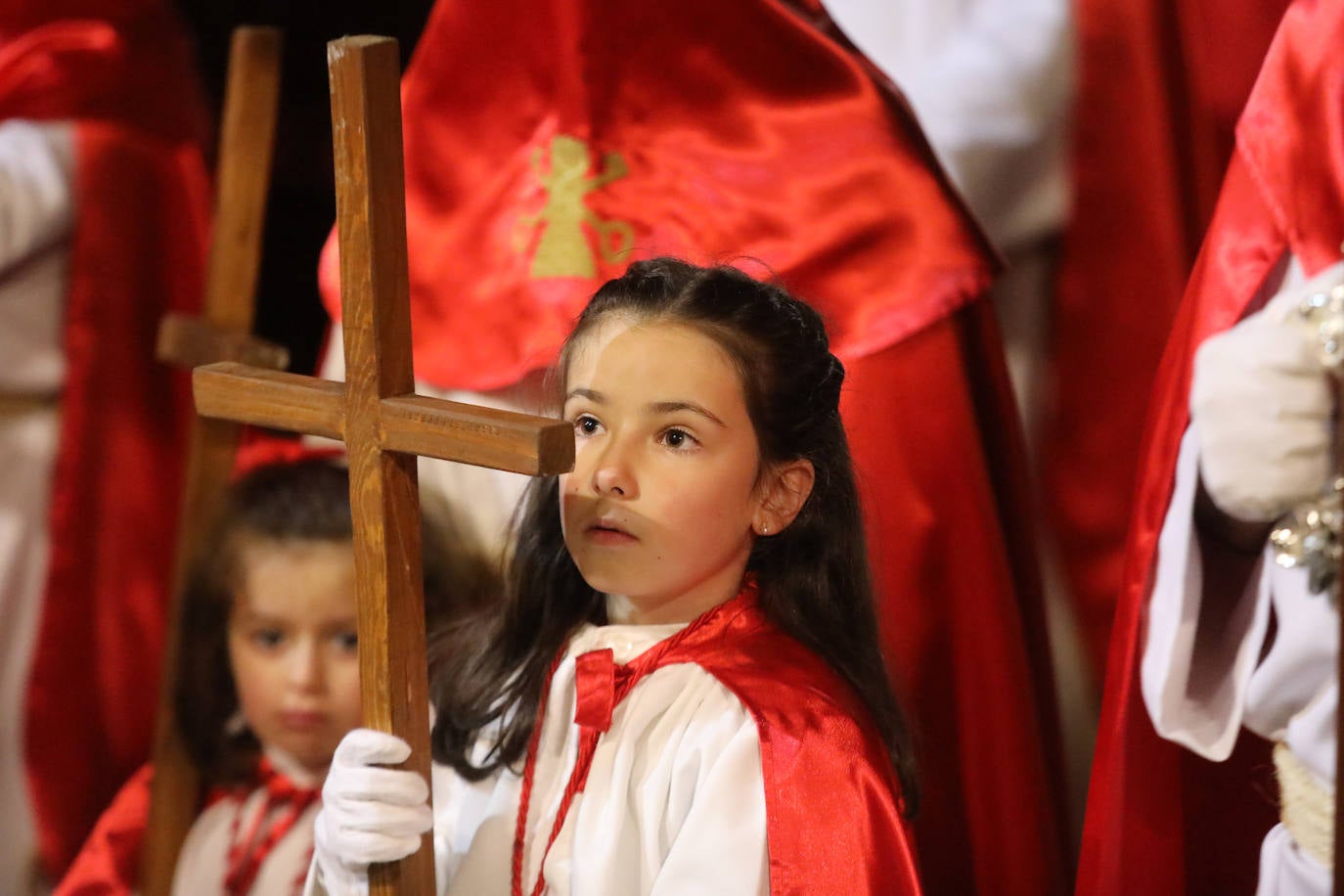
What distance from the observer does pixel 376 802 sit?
979 mm

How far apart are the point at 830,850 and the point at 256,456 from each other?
85cm

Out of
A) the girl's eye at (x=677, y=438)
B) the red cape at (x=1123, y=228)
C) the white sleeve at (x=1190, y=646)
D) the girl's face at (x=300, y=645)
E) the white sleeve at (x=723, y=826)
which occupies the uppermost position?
the red cape at (x=1123, y=228)

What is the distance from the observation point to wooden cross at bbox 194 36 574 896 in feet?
2.97

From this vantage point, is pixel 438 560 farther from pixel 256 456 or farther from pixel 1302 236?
pixel 1302 236

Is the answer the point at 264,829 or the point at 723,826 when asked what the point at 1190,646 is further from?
the point at 264,829

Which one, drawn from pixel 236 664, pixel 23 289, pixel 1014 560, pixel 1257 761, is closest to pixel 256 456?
pixel 236 664

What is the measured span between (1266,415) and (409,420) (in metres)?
0.51

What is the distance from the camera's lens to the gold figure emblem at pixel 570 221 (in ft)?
4.16

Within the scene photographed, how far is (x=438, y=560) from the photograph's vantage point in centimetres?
143

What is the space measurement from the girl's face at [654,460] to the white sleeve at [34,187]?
2.86 ft

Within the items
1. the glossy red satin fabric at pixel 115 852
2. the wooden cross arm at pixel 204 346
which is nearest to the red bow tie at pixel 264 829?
the glossy red satin fabric at pixel 115 852

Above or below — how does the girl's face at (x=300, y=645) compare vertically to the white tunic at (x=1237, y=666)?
above

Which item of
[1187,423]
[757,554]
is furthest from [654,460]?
[1187,423]

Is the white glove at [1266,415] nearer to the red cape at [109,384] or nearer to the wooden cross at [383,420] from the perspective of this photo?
the wooden cross at [383,420]
